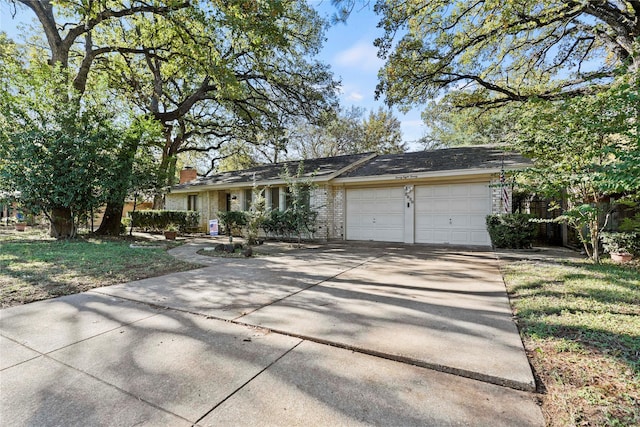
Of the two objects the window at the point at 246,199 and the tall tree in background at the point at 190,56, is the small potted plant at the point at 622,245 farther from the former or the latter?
the window at the point at 246,199

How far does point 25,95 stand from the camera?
926 cm

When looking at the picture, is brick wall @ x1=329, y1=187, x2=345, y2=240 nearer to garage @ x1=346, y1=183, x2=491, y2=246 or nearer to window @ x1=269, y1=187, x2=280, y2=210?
garage @ x1=346, y1=183, x2=491, y2=246

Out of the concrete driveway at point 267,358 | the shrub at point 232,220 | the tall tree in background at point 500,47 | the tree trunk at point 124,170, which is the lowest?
the concrete driveway at point 267,358

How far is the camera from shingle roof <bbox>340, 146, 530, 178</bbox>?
371 inches

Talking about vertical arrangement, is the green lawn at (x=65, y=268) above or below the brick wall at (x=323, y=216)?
below

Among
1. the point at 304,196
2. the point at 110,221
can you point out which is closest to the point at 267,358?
the point at 304,196

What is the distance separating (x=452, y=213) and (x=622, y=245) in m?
4.27

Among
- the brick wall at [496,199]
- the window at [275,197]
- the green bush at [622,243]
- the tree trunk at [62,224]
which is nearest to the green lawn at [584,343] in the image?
the green bush at [622,243]

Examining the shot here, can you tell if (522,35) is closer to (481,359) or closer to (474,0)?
(474,0)

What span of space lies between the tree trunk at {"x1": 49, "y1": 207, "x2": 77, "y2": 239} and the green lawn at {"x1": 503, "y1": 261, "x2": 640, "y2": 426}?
1312cm

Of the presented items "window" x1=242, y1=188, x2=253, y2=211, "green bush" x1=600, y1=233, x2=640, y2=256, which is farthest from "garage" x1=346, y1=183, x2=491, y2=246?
"window" x1=242, y1=188, x2=253, y2=211

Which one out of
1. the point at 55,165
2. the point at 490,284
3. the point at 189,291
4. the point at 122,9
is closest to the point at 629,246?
the point at 490,284

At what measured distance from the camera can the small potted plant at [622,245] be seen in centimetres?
629

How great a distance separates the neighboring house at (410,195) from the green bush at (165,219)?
3.41 meters
